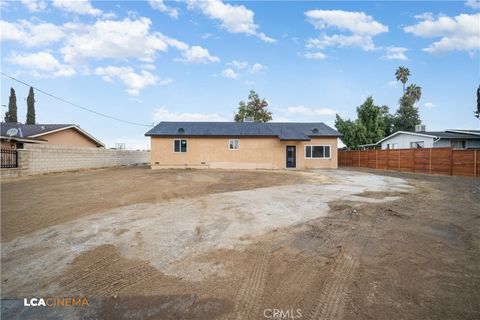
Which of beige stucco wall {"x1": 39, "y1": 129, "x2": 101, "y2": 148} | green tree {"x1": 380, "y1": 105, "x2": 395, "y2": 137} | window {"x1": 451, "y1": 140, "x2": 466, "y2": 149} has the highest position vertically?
green tree {"x1": 380, "y1": 105, "x2": 395, "y2": 137}

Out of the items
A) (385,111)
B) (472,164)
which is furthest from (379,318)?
(385,111)

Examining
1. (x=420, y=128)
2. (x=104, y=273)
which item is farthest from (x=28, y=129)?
(x=420, y=128)

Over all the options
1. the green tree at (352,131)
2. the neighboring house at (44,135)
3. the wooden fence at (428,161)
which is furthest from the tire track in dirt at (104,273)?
the green tree at (352,131)

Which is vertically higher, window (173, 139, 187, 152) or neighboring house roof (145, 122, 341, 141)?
neighboring house roof (145, 122, 341, 141)

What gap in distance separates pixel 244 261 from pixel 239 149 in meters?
17.5

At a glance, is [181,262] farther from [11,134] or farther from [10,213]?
[11,134]

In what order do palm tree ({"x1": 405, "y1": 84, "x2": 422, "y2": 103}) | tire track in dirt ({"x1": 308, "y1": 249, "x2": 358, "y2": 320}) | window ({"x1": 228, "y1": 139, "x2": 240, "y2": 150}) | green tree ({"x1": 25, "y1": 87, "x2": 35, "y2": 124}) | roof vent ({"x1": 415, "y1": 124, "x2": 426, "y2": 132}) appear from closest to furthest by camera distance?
tire track in dirt ({"x1": 308, "y1": 249, "x2": 358, "y2": 320}) → window ({"x1": 228, "y1": 139, "x2": 240, "y2": 150}) → roof vent ({"x1": 415, "y1": 124, "x2": 426, "y2": 132}) → green tree ({"x1": 25, "y1": 87, "x2": 35, "y2": 124}) → palm tree ({"x1": 405, "y1": 84, "x2": 422, "y2": 103})

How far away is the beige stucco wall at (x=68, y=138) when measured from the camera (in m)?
22.5

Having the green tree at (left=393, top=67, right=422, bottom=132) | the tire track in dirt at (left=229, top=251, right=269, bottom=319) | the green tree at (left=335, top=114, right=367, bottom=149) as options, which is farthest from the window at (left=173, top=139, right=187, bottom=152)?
the green tree at (left=393, top=67, right=422, bottom=132)

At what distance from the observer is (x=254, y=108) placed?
3847 cm

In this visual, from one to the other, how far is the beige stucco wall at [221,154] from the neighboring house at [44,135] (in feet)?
32.7

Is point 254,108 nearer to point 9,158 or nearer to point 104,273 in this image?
point 9,158

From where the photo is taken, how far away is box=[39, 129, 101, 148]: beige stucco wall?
2253 centimetres

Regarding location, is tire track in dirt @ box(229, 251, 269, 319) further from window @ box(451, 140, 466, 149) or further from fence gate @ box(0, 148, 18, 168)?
window @ box(451, 140, 466, 149)
